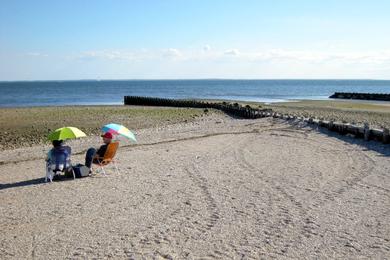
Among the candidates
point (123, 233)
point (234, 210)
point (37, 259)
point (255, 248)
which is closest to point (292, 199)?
point (234, 210)

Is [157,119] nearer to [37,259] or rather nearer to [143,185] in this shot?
[143,185]

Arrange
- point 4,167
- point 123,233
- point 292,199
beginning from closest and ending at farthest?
point 123,233, point 292,199, point 4,167

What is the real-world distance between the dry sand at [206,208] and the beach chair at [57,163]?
1.28 ft

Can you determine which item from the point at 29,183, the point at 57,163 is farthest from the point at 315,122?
the point at 29,183

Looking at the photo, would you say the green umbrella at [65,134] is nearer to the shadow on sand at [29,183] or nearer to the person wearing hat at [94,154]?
the person wearing hat at [94,154]

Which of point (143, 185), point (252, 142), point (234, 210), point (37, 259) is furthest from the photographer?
point (252, 142)

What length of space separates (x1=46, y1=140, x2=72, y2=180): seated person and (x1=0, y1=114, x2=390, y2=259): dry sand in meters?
0.44

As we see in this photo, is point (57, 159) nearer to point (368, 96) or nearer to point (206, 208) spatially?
point (206, 208)

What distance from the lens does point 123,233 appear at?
6.73 meters

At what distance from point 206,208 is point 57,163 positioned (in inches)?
164

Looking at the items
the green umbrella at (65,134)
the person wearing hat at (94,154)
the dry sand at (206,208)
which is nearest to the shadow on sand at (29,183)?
the dry sand at (206,208)

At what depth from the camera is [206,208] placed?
7.97 meters

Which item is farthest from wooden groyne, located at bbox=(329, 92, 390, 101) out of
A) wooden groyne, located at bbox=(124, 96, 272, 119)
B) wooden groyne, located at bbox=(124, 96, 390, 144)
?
wooden groyne, located at bbox=(124, 96, 390, 144)

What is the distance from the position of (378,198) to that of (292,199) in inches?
63.2
